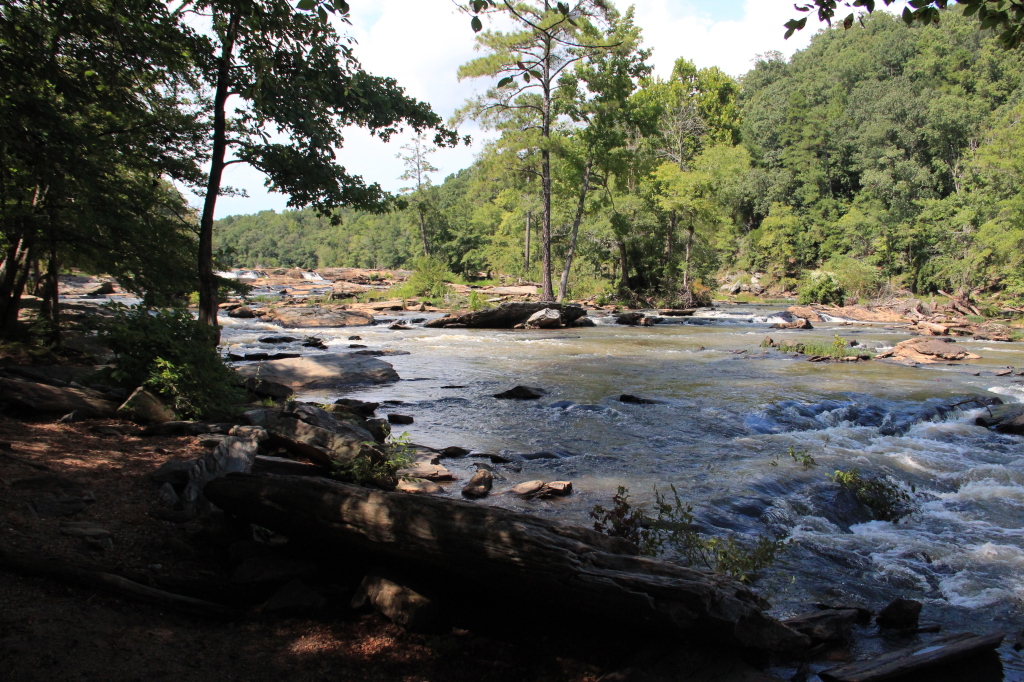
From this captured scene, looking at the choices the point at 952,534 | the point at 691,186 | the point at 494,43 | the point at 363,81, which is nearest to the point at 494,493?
the point at 952,534

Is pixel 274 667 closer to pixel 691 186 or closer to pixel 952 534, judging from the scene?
pixel 952 534

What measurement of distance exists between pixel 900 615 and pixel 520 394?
7.48 m

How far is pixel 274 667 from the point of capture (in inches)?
120

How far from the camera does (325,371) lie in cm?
1202

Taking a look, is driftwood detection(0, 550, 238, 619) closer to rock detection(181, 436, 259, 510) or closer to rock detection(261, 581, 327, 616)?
rock detection(261, 581, 327, 616)

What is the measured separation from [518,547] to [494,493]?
2.71 metres

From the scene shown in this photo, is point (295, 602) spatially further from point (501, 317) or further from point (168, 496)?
point (501, 317)

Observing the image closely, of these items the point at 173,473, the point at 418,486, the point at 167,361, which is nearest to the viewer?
the point at 173,473

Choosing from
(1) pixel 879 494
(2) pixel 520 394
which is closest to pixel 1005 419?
(1) pixel 879 494

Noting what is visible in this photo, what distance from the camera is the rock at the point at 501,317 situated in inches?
969

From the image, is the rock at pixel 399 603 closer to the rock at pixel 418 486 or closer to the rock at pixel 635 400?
the rock at pixel 418 486

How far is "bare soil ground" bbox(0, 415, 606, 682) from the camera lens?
2.85 metres

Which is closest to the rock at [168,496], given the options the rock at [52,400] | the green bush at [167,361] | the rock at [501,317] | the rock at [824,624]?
the green bush at [167,361]

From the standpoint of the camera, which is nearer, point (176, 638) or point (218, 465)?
point (176, 638)
